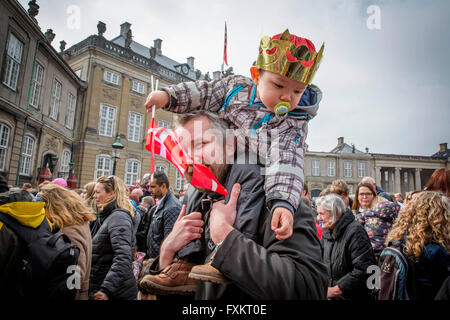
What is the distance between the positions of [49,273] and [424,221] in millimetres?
3129

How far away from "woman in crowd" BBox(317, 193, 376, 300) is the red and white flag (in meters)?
2.40

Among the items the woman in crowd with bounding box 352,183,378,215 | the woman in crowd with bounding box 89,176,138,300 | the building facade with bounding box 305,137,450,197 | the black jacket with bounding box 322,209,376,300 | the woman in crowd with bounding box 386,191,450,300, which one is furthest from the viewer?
the building facade with bounding box 305,137,450,197

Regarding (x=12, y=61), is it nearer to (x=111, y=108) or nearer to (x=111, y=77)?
(x=111, y=77)

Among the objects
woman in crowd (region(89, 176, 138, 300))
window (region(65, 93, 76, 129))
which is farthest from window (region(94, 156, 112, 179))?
woman in crowd (region(89, 176, 138, 300))

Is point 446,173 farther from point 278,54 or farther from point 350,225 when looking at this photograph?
point 278,54

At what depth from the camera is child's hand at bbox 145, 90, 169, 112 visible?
143 cm

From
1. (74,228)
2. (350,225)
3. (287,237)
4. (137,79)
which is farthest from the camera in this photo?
(137,79)

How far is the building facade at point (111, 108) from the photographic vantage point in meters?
21.0

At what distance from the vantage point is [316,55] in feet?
4.78

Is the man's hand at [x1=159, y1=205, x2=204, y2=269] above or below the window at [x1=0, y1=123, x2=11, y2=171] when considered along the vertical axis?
below

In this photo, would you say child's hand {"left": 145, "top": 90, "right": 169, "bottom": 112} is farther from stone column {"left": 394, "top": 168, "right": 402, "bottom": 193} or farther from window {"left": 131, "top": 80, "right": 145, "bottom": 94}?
stone column {"left": 394, "top": 168, "right": 402, "bottom": 193}

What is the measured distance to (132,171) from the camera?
23609 millimetres

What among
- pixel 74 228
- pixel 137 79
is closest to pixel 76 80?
pixel 137 79

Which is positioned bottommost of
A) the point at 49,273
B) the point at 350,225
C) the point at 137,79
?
the point at 49,273
